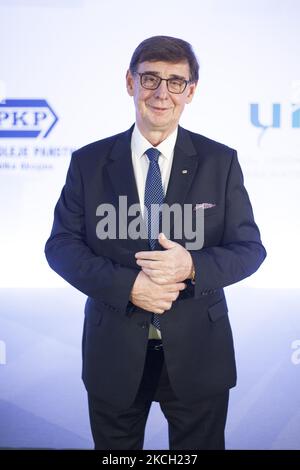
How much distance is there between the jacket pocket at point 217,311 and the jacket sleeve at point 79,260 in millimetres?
316

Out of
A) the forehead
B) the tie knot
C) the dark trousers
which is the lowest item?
the dark trousers

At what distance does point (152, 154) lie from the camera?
1.66 meters

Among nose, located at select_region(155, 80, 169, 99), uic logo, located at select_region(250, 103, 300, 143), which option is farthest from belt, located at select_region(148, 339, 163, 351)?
uic logo, located at select_region(250, 103, 300, 143)

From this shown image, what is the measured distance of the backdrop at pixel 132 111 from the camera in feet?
7.16

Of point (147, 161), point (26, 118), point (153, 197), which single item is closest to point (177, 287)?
point (153, 197)

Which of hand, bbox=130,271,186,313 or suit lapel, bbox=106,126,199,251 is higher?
suit lapel, bbox=106,126,199,251

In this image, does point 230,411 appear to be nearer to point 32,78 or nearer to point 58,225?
point 58,225

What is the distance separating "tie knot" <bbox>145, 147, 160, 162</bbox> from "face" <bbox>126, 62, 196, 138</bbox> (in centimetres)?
7

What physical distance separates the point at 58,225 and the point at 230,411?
55.3 inches

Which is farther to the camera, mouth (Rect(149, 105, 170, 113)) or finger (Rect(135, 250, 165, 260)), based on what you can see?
mouth (Rect(149, 105, 170, 113))

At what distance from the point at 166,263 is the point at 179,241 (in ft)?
0.68

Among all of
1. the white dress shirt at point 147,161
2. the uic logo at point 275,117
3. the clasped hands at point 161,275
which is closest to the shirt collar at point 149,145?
the white dress shirt at point 147,161

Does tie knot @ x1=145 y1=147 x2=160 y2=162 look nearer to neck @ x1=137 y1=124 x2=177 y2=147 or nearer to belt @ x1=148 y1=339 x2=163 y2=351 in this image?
neck @ x1=137 y1=124 x2=177 y2=147

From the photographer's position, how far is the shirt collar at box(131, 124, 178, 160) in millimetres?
1678
